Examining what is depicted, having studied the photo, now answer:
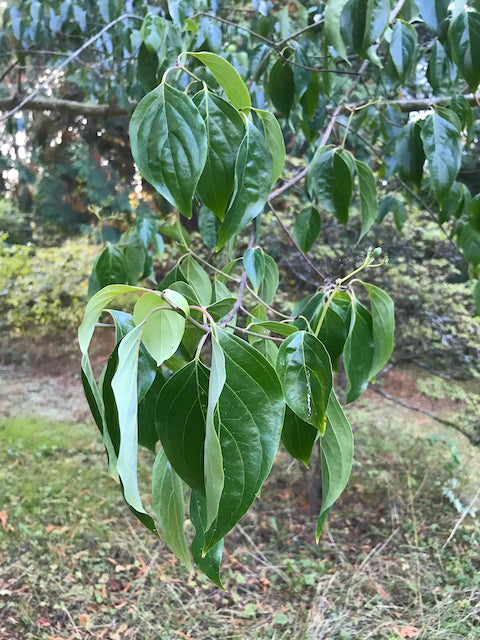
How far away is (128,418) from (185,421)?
0.06m

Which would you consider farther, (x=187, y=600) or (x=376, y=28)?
(x=187, y=600)

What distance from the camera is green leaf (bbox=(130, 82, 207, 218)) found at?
1.21 ft

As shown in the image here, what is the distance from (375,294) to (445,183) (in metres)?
0.26

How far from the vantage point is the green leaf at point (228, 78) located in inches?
15.4

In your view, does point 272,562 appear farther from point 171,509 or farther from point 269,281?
point 171,509

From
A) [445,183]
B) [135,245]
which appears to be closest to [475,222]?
[445,183]

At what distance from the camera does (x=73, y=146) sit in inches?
153

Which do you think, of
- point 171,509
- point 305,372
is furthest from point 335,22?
point 171,509

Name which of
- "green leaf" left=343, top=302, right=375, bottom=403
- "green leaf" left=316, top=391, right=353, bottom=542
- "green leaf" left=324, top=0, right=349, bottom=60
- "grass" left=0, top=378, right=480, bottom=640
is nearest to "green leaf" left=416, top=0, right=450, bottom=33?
"green leaf" left=324, top=0, right=349, bottom=60

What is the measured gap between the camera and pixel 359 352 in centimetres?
47

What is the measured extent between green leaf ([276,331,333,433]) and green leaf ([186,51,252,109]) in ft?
0.69

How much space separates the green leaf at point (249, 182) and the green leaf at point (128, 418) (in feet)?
0.51

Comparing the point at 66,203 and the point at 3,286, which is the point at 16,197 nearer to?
the point at 66,203

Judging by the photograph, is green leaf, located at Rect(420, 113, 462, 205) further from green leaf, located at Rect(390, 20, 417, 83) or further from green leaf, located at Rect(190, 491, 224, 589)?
green leaf, located at Rect(190, 491, 224, 589)
